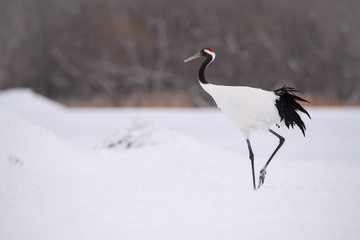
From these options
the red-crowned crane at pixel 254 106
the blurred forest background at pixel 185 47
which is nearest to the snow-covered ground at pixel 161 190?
the red-crowned crane at pixel 254 106

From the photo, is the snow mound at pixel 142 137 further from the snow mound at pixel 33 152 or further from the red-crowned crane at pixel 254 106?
the red-crowned crane at pixel 254 106

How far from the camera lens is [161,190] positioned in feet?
13.6

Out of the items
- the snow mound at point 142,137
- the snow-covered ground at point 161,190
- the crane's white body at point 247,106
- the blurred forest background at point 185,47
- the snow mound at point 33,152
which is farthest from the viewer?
the blurred forest background at point 185,47

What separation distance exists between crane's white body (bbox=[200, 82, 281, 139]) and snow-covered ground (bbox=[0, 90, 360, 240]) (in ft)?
2.23

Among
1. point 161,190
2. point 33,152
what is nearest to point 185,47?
point 33,152

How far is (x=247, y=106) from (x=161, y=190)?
1.19m

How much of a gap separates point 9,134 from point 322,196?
12.0ft

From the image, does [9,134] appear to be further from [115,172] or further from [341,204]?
[341,204]

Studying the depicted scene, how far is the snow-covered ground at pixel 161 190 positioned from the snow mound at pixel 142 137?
0.05 feet

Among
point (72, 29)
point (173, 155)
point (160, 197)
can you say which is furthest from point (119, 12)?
point (160, 197)

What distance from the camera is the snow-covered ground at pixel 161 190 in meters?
2.98

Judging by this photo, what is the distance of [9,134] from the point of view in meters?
5.10

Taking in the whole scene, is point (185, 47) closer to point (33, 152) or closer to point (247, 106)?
point (33, 152)

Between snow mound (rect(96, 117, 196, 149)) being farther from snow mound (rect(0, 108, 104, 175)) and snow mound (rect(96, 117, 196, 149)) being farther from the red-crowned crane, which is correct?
the red-crowned crane
